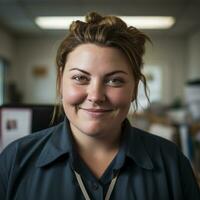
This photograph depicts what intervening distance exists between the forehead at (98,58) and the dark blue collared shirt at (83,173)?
8.8 inches

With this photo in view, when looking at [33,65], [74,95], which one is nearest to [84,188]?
[74,95]

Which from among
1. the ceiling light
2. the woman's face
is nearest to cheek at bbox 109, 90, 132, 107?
the woman's face

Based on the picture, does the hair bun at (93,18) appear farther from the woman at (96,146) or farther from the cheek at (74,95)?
the cheek at (74,95)

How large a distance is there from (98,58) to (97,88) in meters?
0.08

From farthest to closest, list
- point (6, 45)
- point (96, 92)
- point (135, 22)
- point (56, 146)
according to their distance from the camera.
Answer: point (6, 45)
point (135, 22)
point (56, 146)
point (96, 92)

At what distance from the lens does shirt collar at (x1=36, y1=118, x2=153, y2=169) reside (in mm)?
939

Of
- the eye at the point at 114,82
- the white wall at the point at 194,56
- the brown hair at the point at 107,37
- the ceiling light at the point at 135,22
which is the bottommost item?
the eye at the point at 114,82

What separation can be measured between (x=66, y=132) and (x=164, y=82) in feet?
18.8

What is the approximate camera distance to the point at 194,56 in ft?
19.5

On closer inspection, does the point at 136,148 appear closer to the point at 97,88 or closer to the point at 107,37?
the point at 97,88

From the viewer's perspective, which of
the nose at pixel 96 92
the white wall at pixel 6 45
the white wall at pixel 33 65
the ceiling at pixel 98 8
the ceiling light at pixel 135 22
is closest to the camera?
the nose at pixel 96 92

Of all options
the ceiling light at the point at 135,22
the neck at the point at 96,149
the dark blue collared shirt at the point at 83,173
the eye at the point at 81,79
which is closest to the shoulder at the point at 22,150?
the dark blue collared shirt at the point at 83,173

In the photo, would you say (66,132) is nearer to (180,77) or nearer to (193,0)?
(193,0)

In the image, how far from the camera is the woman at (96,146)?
883 millimetres
